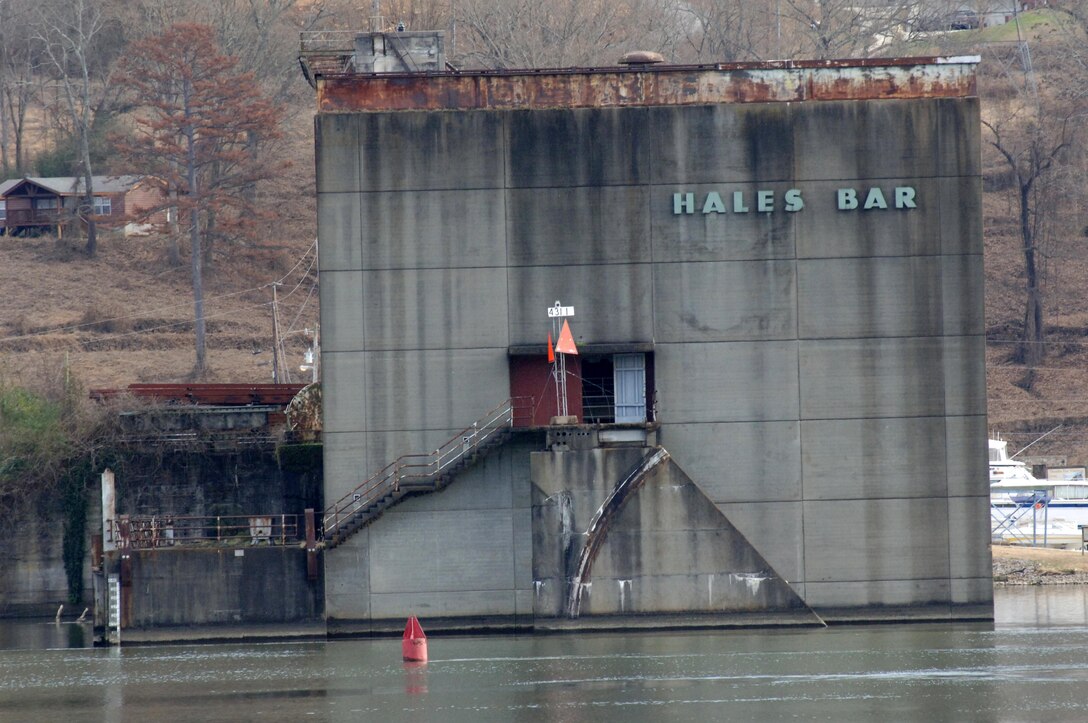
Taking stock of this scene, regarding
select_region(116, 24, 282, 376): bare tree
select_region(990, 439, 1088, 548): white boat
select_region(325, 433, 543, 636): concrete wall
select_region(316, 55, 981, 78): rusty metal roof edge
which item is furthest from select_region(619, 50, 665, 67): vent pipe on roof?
select_region(116, 24, 282, 376): bare tree

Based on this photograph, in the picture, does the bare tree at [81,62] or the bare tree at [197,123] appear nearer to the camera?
the bare tree at [197,123]

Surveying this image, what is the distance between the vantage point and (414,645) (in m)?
38.1

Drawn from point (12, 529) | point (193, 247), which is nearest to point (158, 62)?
point (193, 247)

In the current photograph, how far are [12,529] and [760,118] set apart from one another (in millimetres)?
25689

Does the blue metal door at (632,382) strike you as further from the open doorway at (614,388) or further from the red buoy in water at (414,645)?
the red buoy in water at (414,645)

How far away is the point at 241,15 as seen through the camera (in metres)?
97.9

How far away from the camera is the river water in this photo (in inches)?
1244

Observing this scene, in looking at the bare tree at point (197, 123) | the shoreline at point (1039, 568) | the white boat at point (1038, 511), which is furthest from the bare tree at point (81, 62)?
the shoreline at point (1039, 568)

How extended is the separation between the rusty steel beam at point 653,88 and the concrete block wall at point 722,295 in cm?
30

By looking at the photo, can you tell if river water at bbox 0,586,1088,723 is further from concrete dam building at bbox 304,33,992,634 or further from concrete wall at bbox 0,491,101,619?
concrete wall at bbox 0,491,101,619

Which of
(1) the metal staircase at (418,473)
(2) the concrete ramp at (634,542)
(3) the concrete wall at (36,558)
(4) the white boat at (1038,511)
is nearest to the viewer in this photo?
(2) the concrete ramp at (634,542)

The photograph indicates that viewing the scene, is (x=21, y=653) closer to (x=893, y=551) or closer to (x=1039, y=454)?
(x=893, y=551)

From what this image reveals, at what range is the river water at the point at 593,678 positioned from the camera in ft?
104

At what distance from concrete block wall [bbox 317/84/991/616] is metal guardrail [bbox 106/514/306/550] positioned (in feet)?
11.8
